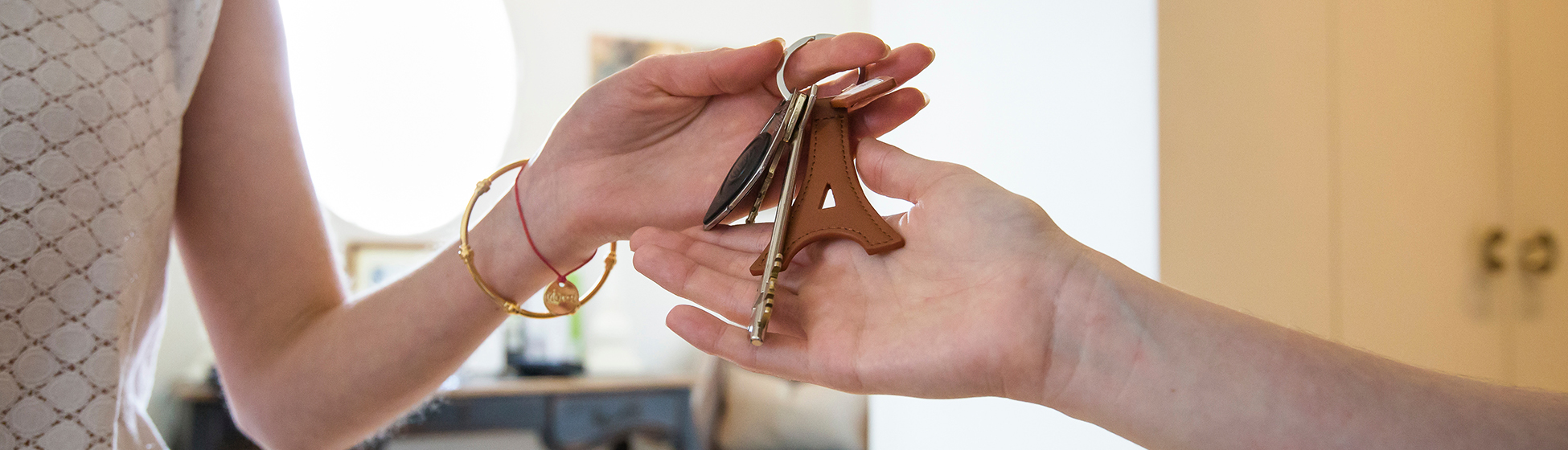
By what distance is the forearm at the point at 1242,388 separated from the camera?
1.49 feet

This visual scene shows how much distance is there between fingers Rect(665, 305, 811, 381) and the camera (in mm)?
553

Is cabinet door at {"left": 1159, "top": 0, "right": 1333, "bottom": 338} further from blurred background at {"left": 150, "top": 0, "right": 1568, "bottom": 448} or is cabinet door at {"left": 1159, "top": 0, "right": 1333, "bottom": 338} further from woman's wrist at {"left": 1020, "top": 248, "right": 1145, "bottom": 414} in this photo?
woman's wrist at {"left": 1020, "top": 248, "right": 1145, "bottom": 414}

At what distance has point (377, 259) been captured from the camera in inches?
114

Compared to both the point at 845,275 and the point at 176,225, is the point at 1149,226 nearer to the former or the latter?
the point at 845,275

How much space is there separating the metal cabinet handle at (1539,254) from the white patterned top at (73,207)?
181cm

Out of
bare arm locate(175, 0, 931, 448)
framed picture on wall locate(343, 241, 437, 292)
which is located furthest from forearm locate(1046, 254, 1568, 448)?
framed picture on wall locate(343, 241, 437, 292)

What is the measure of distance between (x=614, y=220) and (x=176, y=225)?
426 millimetres

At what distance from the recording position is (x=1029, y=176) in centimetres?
99

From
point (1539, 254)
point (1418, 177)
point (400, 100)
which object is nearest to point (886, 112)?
point (1418, 177)

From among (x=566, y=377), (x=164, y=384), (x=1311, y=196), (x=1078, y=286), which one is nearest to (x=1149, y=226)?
(x=1311, y=196)

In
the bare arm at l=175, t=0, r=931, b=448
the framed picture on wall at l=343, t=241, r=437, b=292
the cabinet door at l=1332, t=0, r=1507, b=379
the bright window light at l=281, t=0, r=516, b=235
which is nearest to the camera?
the bare arm at l=175, t=0, r=931, b=448

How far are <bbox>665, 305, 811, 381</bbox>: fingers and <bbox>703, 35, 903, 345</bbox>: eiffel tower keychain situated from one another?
0.01m

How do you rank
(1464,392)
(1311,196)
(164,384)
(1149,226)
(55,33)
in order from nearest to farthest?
(1464,392)
(55,33)
(1149,226)
(1311,196)
(164,384)

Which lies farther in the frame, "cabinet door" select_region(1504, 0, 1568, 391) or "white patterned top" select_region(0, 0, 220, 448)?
"cabinet door" select_region(1504, 0, 1568, 391)
